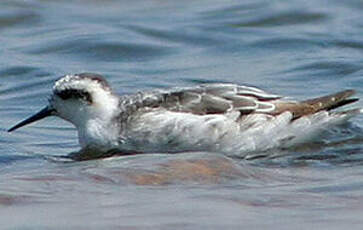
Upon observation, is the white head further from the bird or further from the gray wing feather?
the gray wing feather

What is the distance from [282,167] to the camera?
10.5m

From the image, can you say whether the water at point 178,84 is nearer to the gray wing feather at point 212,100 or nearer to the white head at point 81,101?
the white head at point 81,101

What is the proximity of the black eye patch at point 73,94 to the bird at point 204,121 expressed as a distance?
29 millimetres

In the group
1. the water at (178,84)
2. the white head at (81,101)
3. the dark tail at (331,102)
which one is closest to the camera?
the water at (178,84)

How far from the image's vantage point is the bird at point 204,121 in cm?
1116

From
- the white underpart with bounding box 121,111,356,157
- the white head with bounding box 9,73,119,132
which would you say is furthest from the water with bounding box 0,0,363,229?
the white head with bounding box 9,73,119,132

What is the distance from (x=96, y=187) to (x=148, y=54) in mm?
7974

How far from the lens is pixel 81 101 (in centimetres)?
1183

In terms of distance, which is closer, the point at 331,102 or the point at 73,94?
the point at 331,102

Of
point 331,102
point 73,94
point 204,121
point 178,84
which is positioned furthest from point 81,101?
point 178,84

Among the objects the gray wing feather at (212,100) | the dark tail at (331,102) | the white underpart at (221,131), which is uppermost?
the gray wing feather at (212,100)

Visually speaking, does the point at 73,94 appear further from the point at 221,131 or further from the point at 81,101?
the point at 221,131

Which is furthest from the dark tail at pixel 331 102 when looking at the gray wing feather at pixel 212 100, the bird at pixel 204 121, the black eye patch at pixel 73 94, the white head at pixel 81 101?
the black eye patch at pixel 73 94

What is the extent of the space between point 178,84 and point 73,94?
309cm
